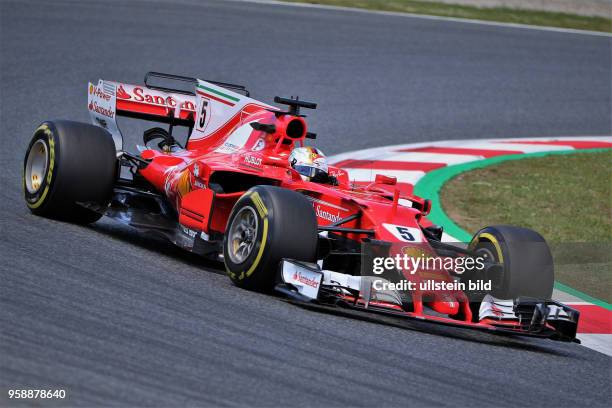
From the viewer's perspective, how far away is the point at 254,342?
5707 mm

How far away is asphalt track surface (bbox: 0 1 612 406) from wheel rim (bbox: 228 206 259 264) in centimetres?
23

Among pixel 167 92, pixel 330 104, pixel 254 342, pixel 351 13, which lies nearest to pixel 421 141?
pixel 330 104

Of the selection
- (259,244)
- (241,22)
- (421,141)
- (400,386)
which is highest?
(241,22)

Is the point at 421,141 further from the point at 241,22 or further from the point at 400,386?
the point at 400,386

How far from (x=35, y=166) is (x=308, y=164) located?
2.32 m

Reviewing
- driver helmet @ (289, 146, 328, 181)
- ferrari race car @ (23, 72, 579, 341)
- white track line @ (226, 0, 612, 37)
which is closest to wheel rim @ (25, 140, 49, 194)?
ferrari race car @ (23, 72, 579, 341)

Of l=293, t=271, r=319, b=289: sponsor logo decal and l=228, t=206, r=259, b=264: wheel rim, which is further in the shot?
l=228, t=206, r=259, b=264: wheel rim

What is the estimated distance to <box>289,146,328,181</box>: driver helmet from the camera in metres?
7.83

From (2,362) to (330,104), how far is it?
1062cm

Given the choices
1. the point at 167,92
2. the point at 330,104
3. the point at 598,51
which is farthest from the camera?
the point at 598,51

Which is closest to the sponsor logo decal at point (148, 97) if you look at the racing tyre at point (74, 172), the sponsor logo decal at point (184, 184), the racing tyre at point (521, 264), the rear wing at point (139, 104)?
the rear wing at point (139, 104)

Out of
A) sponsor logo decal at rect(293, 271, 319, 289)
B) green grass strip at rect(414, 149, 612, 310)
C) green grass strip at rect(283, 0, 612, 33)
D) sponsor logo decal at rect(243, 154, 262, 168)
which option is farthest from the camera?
green grass strip at rect(283, 0, 612, 33)

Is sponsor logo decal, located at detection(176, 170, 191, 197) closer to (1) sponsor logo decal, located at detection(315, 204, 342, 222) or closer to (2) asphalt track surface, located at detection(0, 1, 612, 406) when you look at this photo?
(2) asphalt track surface, located at detection(0, 1, 612, 406)

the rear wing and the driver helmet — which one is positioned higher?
the rear wing
